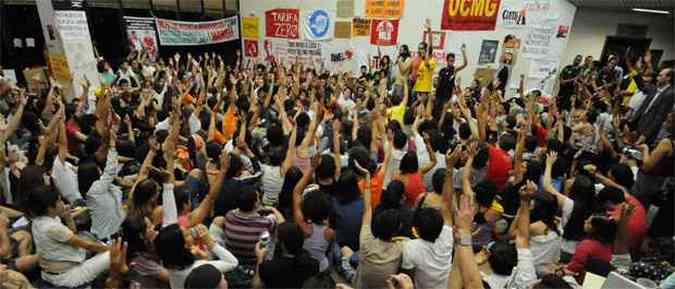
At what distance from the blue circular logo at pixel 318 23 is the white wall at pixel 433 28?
185 mm

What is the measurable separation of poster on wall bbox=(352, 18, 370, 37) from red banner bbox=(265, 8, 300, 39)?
168cm

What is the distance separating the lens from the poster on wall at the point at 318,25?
10938mm

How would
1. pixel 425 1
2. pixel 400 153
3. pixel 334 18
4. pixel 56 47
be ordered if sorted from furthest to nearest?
pixel 334 18
pixel 425 1
pixel 56 47
pixel 400 153

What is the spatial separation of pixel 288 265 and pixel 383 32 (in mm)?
8630

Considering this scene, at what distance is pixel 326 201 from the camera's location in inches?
104

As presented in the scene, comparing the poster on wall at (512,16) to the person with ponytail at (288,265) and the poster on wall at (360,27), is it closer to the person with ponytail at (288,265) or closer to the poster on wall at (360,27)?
the poster on wall at (360,27)

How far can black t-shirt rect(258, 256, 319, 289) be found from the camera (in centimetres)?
215

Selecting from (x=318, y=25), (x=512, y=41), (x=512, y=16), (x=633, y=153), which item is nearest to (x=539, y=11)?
(x=512, y=16)

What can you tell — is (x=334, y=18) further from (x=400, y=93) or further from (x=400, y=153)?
(x=400, y=153)

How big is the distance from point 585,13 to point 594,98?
3.54 meters

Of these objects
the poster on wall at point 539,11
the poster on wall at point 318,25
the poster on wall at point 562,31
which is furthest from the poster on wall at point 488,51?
the poster on wall at point 318,25

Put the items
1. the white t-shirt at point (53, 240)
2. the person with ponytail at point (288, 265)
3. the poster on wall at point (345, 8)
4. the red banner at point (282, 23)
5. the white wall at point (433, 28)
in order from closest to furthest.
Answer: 1. the person with ponytail at point (288, 265)
2. the white t-shirt at point (53, 240)
3. the white wall at point (433, 28)
4. the poster on wall at point (345, 8)
5. the red banner at point (282, 23)

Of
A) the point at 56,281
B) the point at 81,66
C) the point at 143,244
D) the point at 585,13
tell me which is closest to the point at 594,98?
the point at 585,13

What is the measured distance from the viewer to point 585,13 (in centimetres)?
871
